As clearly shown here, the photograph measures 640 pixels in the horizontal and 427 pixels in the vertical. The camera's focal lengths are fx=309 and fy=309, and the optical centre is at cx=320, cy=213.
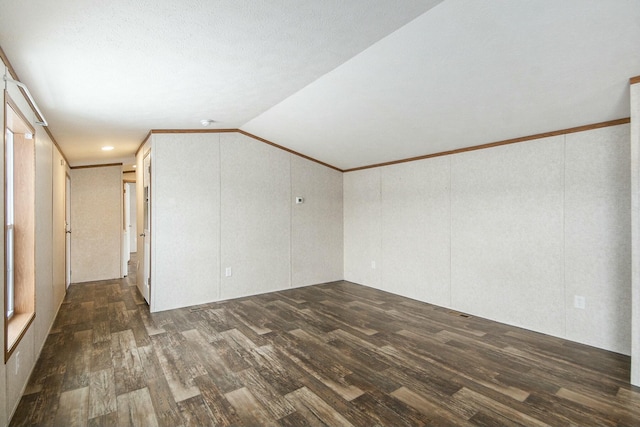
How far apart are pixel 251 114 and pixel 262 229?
74.0 inches

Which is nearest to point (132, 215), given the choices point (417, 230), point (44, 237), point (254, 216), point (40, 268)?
point (254, 216)

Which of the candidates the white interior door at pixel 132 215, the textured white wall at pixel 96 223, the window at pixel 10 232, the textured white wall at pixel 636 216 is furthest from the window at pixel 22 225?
the white interior door at pixel 132 215

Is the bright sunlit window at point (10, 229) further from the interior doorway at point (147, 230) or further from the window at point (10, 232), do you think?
the interior doorway at point (147, 230)

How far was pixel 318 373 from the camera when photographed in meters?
2.53

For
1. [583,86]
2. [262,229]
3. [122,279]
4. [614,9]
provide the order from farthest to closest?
[122,279] < [262,229] < [583,86] < [614,9]

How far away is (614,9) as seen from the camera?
5.60 ft

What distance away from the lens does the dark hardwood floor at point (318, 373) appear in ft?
6.57

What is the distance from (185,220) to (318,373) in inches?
117

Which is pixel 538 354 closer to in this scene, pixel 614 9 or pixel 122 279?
pixel 614 9

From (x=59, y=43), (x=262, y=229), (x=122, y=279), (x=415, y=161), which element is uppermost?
(x=59, y=43)

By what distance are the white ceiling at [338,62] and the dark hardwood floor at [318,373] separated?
227 centimetres

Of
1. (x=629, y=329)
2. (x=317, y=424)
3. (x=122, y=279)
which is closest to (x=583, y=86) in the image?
(x=629, y=329)

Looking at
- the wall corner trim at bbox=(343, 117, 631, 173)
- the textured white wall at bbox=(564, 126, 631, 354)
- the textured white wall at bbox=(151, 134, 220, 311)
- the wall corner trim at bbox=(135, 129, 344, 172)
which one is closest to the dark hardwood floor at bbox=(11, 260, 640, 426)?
the textured white wall at bbox=(564, 126, 631, 354)

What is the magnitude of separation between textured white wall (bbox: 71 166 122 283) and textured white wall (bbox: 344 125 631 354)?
5.59m
